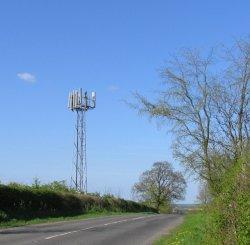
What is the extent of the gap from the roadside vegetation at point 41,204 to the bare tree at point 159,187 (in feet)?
145

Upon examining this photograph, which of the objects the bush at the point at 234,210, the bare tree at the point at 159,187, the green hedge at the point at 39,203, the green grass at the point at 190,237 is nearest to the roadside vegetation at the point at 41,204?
the green hedge at the point at 39,203

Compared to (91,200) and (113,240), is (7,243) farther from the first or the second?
(91,200)

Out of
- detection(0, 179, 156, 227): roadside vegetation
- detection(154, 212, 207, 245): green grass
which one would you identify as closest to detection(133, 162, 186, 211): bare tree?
detection(0, 179, 156, 227): roadside vegetation

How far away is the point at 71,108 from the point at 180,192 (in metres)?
54.7

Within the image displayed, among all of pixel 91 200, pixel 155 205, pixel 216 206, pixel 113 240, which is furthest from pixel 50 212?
pixel 155 205

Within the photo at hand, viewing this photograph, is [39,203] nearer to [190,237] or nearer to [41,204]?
[41,204]

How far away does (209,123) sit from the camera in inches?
854

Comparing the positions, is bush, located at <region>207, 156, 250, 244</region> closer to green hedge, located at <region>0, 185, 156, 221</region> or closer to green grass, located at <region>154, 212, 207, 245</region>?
green grass, located at <region>154, 212, 207, 245</region>

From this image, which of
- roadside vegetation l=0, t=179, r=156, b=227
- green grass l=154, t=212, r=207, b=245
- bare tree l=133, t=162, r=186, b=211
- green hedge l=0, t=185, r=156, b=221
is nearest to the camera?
green grass l=154, t=212, r=207, b=245

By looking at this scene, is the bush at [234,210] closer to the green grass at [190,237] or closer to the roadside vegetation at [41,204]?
the green grass at [190,237]

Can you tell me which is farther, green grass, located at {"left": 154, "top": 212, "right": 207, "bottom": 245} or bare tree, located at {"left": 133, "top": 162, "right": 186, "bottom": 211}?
bare tree, located at {"left": 133, "top": 162, "right": 186, "bottom": 211}

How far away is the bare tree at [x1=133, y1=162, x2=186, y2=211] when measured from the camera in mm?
106938

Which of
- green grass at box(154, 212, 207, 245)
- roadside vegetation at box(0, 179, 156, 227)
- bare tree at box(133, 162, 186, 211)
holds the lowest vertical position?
green grass at box(154, 212, 207, 245)

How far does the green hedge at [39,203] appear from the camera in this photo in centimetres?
3888
